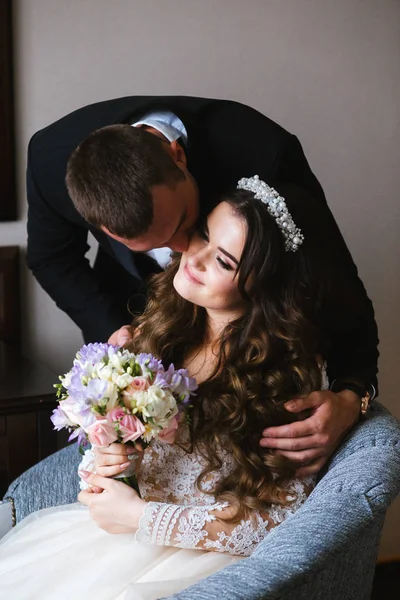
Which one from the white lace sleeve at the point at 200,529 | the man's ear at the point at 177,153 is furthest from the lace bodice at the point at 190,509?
the man's ear at the point at 177,153

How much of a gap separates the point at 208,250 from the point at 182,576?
0.71 m

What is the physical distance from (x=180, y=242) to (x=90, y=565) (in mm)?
744

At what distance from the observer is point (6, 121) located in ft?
8.32

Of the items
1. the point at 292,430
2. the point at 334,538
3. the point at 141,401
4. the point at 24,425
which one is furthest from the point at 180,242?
the point at 24,425

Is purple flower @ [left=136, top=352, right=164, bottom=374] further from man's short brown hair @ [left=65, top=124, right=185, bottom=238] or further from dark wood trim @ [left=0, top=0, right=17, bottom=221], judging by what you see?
dark wood trim @ [left=0, top=0, right=17, bottom=221]

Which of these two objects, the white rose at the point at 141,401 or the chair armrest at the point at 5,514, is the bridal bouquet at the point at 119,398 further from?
A: the chair armrest at the point at 5,514

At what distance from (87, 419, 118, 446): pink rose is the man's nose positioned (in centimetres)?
44

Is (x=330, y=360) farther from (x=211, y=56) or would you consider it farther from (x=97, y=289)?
(x=211, y=56)

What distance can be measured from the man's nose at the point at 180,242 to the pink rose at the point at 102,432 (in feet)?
1.45

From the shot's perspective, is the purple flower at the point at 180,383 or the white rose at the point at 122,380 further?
the purple flower at the point at 180,383

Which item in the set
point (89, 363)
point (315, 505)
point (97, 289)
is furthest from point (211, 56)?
point (315, 505)

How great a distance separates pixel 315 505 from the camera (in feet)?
4.66

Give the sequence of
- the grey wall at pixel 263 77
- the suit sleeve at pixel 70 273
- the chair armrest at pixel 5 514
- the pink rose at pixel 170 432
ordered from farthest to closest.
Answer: the grey wall at pixel 263 77 → the suit sleeve at pixel 70 273 → the chair armrest at pixel 5 514 → the pink rose at pixel 170 432

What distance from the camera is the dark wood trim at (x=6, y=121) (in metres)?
2.45
